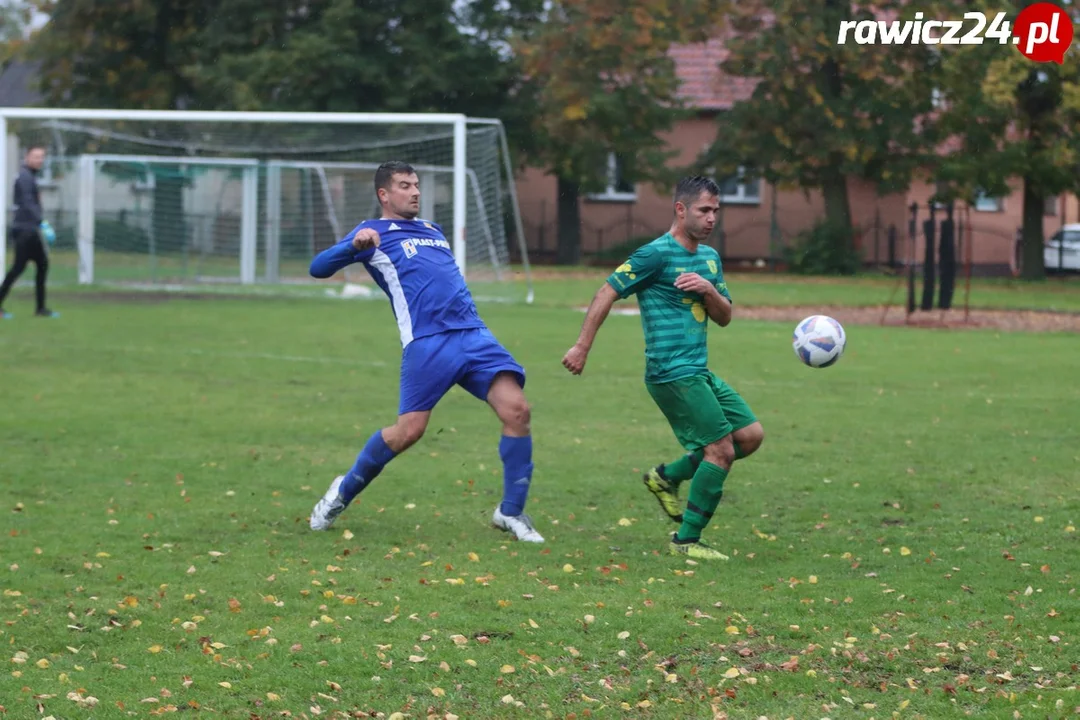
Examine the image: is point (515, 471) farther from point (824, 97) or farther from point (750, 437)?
point (824, 97)

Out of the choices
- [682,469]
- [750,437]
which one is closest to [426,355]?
[682,469]

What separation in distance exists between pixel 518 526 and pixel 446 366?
91 cm

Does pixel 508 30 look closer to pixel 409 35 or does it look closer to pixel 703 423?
pixel 409 35

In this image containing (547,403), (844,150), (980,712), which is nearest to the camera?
(980,712)

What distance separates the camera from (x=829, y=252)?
39250mm

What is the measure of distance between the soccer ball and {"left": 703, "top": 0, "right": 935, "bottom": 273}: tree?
29.4 meters

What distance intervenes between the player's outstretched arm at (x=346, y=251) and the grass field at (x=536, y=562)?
4.62ft

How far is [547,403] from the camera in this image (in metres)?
13.3

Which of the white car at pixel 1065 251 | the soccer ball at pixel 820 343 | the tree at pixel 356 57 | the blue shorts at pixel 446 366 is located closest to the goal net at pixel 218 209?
the tree at pixel 356 57

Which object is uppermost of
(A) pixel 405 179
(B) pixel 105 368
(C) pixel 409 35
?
(C) pixel 409 35

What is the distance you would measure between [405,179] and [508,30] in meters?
36.6

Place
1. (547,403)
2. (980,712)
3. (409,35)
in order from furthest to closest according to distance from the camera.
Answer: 1. (409,35)
2. (547,403)
3. (980,712)

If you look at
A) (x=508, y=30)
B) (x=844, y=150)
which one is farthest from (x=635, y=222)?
(x=844, y=150)

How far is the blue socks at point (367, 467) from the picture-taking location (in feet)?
25.8
